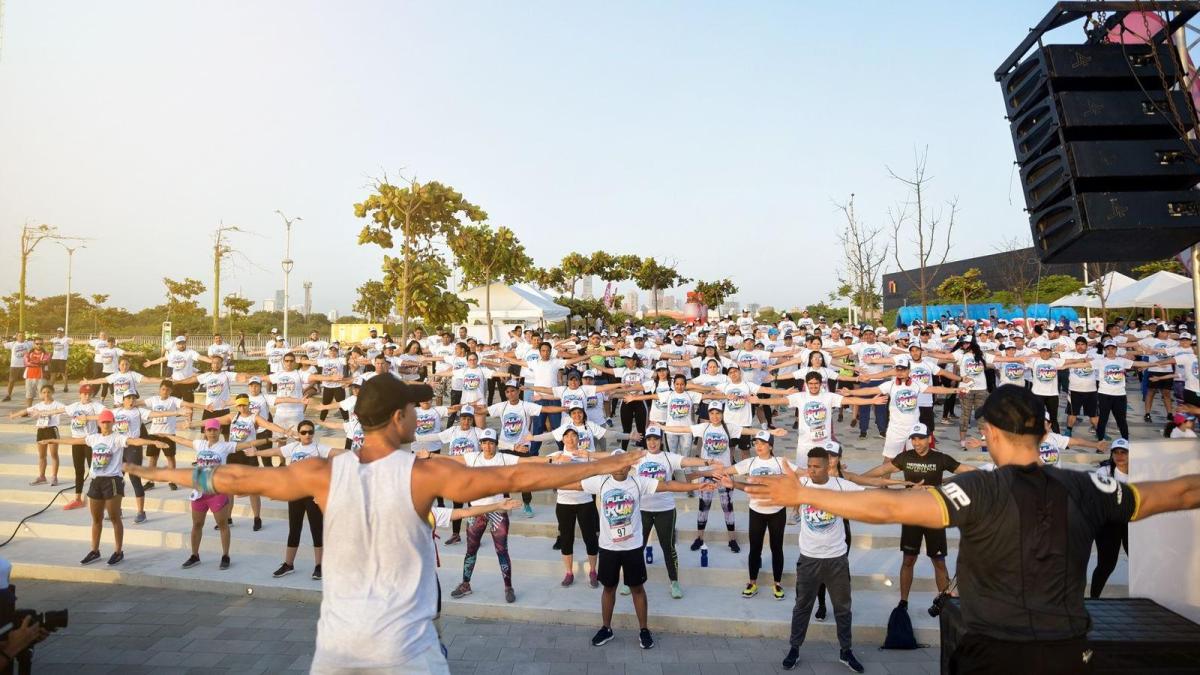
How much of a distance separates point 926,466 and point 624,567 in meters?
3.58

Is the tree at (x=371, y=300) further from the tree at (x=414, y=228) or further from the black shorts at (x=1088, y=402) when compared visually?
the black shorts at (x=1088, y=402)

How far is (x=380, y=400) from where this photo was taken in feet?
7.80

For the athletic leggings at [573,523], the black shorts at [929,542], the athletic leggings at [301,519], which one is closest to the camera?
the black shorts at [929,542]

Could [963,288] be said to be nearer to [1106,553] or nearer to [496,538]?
[1106,553]

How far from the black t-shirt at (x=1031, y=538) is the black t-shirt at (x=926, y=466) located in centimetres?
467

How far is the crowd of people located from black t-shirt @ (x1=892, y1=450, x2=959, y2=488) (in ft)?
0.07

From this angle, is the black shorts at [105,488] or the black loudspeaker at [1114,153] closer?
the black loudspeaker at [1114,153]

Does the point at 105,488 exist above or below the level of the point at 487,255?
below

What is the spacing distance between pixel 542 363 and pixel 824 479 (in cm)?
677

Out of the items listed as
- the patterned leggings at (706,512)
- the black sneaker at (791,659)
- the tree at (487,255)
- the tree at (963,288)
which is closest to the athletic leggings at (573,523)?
the patterned leggings at (706,512)

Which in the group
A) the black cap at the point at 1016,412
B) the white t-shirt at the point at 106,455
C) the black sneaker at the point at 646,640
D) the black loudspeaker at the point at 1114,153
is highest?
the black loudspeaker at the point at 1114,153

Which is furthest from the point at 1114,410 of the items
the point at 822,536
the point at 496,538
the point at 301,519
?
the point at 301,519

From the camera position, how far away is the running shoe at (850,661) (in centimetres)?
546

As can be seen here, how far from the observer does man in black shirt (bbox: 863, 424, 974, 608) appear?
250 inches
